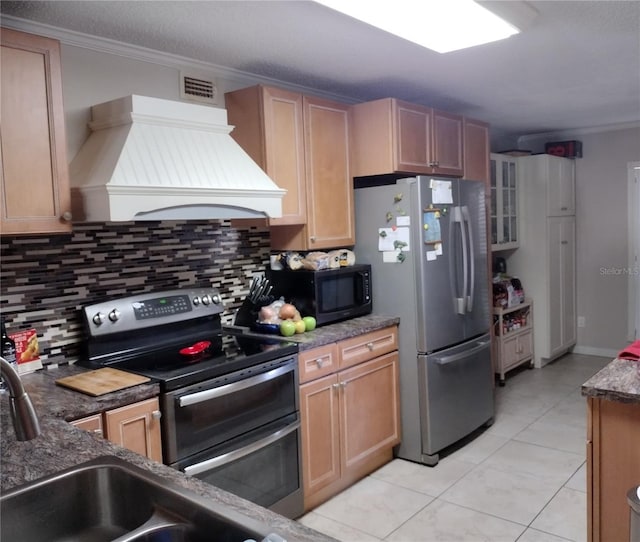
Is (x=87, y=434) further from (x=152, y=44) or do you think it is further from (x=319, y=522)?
(x=152, y=44)

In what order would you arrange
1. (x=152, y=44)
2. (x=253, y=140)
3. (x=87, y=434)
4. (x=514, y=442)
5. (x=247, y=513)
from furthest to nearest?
(x=514, y=442), (x=253, y=140), (x=152, y=44), (x=87, y=434), (x=247, y=513)

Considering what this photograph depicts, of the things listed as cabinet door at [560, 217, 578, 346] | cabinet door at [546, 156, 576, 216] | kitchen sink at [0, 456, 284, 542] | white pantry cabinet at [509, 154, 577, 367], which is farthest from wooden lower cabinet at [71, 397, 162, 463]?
cabinet door at [560, 217, 578, 346]

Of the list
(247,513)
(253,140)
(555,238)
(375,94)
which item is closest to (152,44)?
(253,140)

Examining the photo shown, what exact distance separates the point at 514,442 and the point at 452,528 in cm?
114

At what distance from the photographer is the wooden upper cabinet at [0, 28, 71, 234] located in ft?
6.44

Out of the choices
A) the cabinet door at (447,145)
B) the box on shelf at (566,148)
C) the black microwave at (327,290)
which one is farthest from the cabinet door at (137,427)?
the box on shelf at (566,148)

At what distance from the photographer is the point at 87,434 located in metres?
1.52

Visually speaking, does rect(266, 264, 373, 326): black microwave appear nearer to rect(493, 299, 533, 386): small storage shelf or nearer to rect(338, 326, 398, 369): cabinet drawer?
rect(338, 326, 398, 369): cabinet drawer

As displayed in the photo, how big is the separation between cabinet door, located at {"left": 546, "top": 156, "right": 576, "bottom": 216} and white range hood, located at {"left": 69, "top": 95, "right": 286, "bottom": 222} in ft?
11.1

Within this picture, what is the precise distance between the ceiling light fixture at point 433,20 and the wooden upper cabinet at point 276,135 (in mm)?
793

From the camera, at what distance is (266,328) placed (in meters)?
2.93

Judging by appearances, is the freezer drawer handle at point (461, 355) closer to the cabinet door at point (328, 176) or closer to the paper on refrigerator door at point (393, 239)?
the paper on refrigerator door at point (393, 239)

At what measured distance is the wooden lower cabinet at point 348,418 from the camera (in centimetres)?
277

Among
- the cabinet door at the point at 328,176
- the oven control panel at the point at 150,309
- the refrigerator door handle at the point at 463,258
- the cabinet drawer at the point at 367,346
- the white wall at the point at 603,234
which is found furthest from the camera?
the white wall at the point at 603,234
